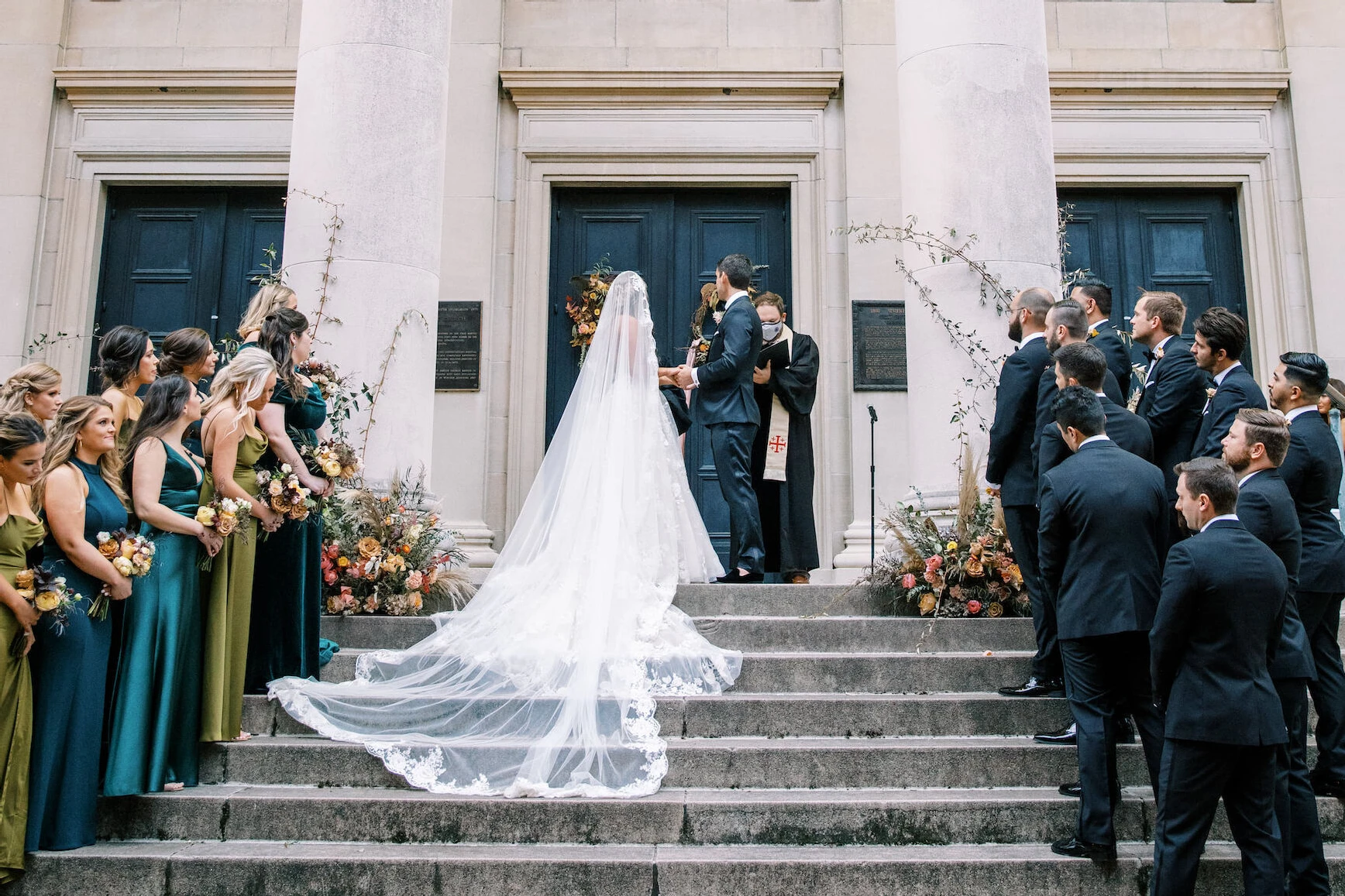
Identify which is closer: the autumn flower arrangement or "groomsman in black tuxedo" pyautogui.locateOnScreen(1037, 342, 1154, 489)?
"groomsman in black tuxedo" pyautogui.locateOnScreen(1037, 342, 1154, 489)

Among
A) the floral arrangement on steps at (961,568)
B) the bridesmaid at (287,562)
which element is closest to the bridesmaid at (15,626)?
the bridesmaid at (287,562)

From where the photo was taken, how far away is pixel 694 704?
600 centimetres

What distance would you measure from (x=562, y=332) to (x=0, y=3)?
22.5 feet

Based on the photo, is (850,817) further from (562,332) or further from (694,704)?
(562,332)

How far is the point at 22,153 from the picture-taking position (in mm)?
11727

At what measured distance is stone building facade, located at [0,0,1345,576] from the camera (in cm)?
1140

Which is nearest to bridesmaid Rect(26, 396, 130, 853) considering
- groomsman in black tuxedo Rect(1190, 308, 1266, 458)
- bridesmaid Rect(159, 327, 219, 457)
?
bridesmaid Rect(159, 327, 219, 457)

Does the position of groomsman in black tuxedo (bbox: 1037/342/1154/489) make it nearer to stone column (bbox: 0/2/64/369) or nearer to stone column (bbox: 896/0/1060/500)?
stone column (bbox: 896/0/1060/500)

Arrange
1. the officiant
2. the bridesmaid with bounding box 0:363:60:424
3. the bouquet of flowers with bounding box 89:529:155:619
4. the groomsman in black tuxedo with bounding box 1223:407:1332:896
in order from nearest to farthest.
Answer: the groomsman in black tuxedo with bounding box 1223:407:1332:896, the bouquet of flowers with bounding box 89:529:155:619, the bridesmaid with bounding box 0:363:60:424, the officiant

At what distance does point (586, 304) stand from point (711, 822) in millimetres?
7232

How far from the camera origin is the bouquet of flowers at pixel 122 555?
17.0ft

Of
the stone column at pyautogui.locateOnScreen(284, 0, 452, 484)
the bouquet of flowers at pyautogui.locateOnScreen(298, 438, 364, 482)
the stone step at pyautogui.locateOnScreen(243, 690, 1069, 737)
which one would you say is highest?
the stone column at pyautogui.locateOnScreen(284, 0, 452, 484)

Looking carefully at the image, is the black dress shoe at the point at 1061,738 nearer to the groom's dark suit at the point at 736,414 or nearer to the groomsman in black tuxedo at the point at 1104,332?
the groomsman in black tuxedo at the point at 1104,332

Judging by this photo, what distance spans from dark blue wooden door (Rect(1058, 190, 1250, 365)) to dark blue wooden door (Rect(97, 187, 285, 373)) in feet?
27.9
